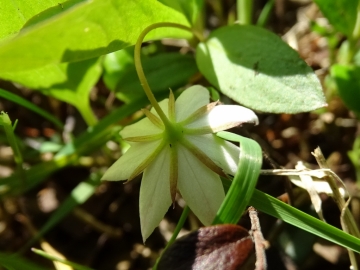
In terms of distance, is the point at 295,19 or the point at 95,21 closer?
the point at 95,21

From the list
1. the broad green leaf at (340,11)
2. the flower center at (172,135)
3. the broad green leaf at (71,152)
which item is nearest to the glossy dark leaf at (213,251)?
the flower center at (172,135)

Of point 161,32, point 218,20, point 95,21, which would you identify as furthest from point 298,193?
point 218,20

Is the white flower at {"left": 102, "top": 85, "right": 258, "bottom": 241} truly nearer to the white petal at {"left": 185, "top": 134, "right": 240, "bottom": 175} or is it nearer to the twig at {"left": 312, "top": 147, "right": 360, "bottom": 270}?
the white petal at {"left": 185, "top": 134, "right": 240, "bottom": 175}

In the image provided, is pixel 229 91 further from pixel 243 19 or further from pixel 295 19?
pixel 295 19

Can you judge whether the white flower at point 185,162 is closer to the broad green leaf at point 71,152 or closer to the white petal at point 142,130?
the white petal at point 142,130

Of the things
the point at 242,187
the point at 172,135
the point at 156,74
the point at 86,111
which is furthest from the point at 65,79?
the point at 242,187

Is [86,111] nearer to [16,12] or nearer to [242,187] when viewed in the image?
[16,12]
